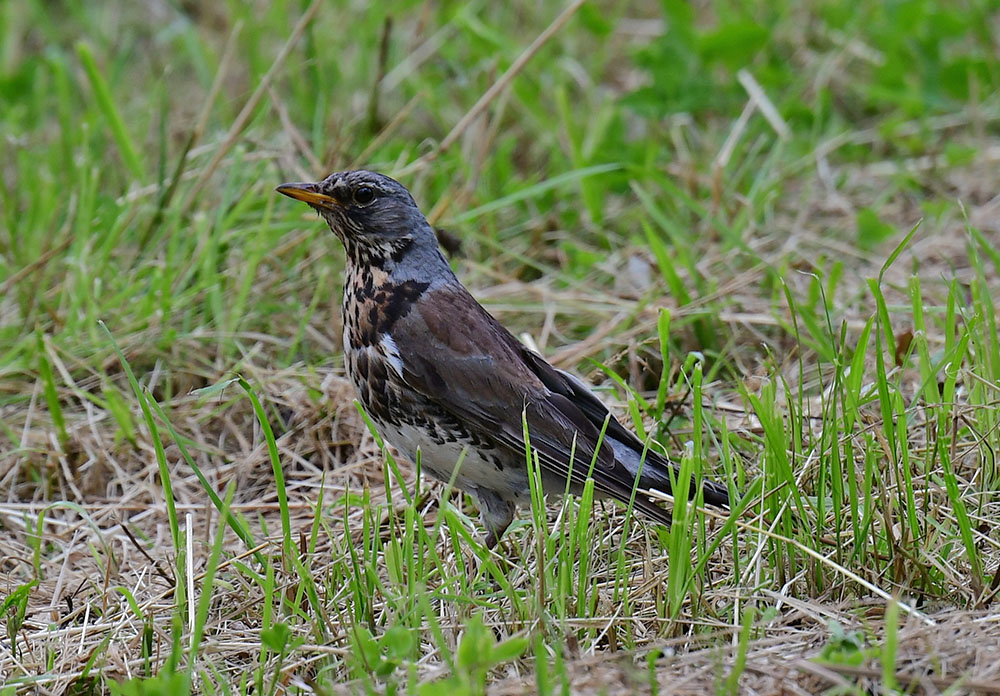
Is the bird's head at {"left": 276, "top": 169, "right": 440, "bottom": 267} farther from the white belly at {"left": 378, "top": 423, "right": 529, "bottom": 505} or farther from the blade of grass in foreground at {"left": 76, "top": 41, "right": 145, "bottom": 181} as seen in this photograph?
the blade of grass in foreground at {"left": 76, "top": 41, "right": 145, "bottom": 181}

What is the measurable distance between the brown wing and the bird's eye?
16.5 inches

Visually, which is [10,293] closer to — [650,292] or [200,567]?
[200,567]

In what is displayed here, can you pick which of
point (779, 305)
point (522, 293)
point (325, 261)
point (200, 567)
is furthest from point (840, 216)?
point (200, 567)

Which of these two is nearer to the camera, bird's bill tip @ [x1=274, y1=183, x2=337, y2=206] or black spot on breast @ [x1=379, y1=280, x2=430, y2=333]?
black spot on breast @ [x1=379, y1=280, x2=430, y2=333]

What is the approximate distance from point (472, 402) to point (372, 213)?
774 mm

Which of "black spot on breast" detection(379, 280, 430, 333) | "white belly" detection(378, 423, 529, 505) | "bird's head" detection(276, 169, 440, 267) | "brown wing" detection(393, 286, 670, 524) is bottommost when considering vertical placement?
"white belly" detection(378, 423, 529, 505)

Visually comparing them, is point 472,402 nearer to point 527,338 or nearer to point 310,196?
point 310,196

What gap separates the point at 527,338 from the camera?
507 centimetres

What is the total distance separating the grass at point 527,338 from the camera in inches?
126

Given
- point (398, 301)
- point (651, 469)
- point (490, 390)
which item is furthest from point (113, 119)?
point (651, 469)

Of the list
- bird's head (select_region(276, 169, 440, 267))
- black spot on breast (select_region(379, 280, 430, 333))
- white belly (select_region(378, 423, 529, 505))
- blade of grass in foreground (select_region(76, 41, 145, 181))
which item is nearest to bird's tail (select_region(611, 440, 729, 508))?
white belly (select_region(378, 423, 529, 505))

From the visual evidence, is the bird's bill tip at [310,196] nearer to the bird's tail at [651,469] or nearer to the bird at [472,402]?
the bird at [472,402]

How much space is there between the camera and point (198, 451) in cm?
477

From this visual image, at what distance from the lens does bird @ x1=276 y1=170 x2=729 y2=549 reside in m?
3.88
